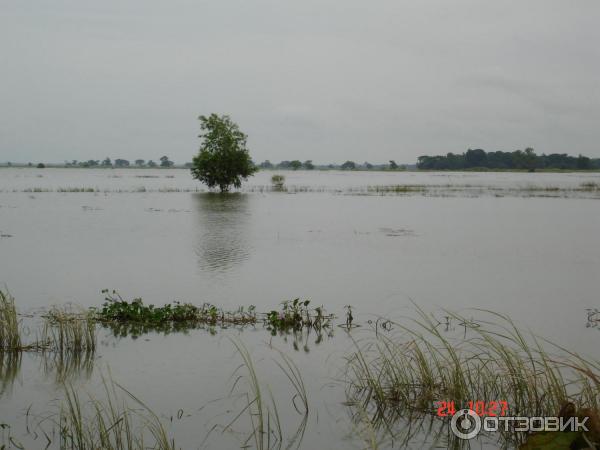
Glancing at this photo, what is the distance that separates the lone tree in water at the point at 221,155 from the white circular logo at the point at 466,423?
147ft

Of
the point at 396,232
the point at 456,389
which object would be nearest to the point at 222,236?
the point at 396,232

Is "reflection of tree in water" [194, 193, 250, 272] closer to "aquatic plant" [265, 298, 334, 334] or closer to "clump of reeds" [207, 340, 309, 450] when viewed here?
A: "aquatic plant" [265, 298, 334, 334]

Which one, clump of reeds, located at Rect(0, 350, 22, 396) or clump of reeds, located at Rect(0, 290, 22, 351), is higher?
clump of reeds, located at Rect(0, 290, 22, 351)

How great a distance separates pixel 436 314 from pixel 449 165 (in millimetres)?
176652

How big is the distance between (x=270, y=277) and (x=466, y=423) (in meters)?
8.96

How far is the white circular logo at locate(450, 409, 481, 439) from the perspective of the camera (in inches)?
243

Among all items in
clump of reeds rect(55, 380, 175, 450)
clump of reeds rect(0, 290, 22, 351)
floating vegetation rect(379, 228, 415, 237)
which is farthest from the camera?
floating vegetation rect(379, 228, 415, 237)

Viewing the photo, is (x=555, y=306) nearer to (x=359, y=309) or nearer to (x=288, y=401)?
(x=359, y=309)

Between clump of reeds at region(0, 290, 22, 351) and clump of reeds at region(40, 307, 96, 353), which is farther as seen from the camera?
clump of reeds at region(40, 307, 96, 353)

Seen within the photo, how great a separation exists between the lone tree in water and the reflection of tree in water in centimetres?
1291

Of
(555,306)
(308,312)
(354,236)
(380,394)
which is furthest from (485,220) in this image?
(380,394)
